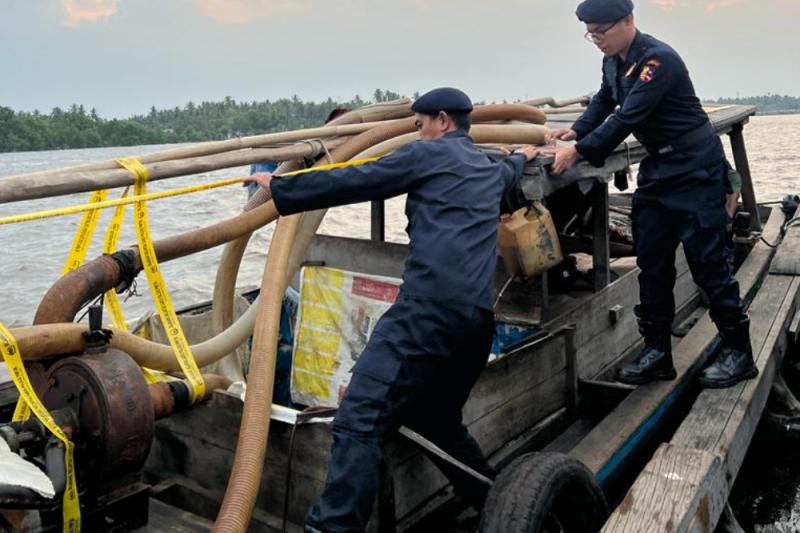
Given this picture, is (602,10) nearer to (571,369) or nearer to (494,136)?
(494,136)

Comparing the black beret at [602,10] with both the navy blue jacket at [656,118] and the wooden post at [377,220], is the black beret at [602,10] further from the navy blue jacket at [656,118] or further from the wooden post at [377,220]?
the wooden post at [377,220]

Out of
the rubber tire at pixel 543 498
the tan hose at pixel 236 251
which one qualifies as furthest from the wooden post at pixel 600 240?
the rubber tire at pixel 543 498

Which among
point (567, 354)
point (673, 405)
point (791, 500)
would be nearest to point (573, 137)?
point (567, 354)

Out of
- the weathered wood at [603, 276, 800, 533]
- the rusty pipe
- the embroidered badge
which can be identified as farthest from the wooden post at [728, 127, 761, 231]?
the rusty pipe

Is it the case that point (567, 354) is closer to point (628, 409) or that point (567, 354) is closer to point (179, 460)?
point (628, 409)

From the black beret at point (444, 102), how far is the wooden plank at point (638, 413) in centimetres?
194

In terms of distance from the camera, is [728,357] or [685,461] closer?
[685,461]

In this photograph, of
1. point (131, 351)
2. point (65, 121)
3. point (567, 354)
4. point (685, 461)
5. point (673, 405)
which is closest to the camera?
point (131, 351)

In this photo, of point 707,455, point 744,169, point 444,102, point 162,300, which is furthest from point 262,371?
point 744,169

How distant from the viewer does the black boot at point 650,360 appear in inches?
196

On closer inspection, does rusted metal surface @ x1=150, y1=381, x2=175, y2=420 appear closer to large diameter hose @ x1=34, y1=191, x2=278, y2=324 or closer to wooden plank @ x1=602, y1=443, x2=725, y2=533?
large diameter hose @ x1=34, y1=191, x2=278, y2=324

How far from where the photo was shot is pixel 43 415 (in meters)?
2.90

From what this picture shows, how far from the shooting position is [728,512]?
4.87 m

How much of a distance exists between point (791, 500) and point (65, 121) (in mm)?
74766
